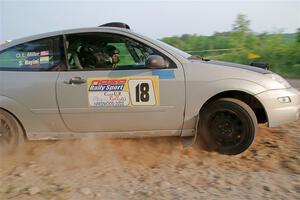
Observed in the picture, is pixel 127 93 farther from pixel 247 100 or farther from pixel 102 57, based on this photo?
pixel 247 100

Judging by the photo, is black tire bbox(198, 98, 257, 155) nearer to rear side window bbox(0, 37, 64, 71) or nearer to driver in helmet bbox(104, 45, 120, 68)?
driver in helmet bbox(104, 45, 120, 68)

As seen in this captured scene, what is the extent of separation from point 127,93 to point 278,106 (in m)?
1.83

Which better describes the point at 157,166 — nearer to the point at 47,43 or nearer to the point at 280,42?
the point at 47,43

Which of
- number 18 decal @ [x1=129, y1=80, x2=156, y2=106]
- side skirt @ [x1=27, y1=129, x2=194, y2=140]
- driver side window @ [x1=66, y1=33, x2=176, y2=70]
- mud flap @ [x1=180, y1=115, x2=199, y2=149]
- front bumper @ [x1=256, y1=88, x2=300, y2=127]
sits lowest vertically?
mud flap @ [x1=180, y1=115, x2=199, y2=149]

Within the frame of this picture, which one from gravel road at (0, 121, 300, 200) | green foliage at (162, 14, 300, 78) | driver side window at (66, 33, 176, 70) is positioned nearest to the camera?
gravel road at (0, 121, 300, 200)

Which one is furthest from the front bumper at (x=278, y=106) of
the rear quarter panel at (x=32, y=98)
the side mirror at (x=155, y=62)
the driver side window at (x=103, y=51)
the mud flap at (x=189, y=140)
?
the rear quarter panel at (x=32, y=98)

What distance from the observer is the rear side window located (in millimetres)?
4551

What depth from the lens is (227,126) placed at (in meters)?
4.48

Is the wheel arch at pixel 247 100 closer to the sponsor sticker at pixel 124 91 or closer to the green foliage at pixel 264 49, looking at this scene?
the sponsor sticker at pixel 124 91

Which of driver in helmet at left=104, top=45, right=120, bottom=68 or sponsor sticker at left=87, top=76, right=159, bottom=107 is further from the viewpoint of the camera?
driver in helmet at left=104, top=45, right=120, bottom=68

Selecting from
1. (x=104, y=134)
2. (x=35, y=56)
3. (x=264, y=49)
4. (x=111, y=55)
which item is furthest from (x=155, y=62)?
(x=264, y=49)

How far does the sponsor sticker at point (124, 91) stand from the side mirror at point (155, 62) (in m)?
0.14

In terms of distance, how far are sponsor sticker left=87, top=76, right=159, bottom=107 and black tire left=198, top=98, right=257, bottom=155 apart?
0.69 meters

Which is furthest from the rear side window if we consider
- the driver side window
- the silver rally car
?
the driver side window
